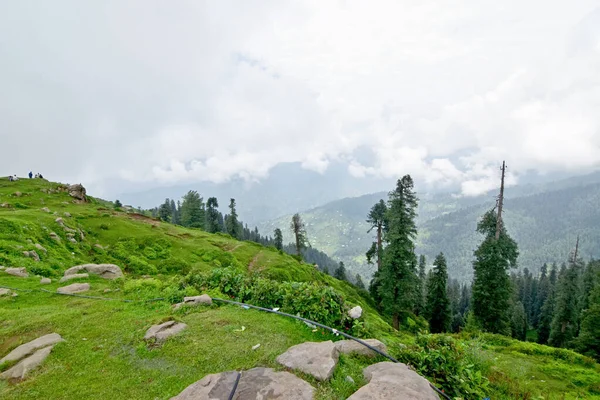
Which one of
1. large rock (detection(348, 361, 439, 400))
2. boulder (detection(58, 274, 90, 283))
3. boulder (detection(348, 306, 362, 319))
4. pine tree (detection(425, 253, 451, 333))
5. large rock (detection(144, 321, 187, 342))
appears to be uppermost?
boulder (detection(58, 274, 90, 283))

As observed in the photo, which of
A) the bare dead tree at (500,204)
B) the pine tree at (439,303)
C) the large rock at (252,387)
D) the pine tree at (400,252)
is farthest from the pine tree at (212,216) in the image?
the large rock at (252,387)

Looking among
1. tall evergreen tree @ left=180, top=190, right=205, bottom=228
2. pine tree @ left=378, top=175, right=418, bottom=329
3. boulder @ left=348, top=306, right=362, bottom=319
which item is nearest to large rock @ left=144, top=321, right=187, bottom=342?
boulder @ left=348, top=306, right=362, bottom=319

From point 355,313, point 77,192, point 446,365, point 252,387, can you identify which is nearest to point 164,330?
point 252,387

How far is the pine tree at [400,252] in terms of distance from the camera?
32.7 meters

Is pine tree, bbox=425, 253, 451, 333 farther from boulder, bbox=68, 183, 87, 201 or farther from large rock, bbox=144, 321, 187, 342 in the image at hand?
boulder, bbox=68, 183, 87, 201

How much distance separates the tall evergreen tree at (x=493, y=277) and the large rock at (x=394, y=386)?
3039cm

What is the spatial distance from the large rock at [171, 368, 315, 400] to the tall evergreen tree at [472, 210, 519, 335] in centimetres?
3206

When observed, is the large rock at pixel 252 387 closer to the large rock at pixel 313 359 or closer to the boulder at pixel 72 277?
the large rock at pixel 313 359

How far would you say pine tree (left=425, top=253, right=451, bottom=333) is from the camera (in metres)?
48.1

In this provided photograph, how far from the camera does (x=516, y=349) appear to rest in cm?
1969

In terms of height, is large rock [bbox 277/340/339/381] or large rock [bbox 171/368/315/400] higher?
large rock [bbox 277/340/339/381]

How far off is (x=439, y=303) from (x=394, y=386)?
50322 mm

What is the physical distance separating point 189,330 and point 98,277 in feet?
34.0

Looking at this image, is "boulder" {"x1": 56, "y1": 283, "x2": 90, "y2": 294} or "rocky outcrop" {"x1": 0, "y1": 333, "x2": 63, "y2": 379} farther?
"boulder" {"x1": 56, "y1": 283, "x2": 90, "y2": 294}
